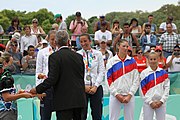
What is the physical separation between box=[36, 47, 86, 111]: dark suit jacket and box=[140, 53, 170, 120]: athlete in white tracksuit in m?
2.19

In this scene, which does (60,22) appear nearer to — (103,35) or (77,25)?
(77,25)

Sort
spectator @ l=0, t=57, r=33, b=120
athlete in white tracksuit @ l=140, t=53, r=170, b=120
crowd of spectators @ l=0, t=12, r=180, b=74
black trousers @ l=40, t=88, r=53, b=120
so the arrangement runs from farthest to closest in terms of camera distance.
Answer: crowd of spectators @ l=0, t=12, r=180, b=74 < athlete in white tracksuit @ l=140, t=53, r=170, b=120 < black trousers @ l=40, t=88, r=53, b=120 < spectator @ l=0, t=57, r=33, b=120

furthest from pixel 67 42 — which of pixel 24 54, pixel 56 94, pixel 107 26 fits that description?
pixel 107 26

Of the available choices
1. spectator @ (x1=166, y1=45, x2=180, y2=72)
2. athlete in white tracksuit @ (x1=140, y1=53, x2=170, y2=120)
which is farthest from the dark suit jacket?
spectator @ (x1=166, y1=45, x2=180, y2=72)

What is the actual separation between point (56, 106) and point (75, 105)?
26 cm

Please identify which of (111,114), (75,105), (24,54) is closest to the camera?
(75,105)

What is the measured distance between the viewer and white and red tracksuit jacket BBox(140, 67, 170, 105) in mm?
7477

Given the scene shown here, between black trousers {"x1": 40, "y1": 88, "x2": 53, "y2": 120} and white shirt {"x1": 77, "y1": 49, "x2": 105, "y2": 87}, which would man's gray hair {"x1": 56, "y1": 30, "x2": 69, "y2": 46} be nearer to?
black trousers {"x1": 40, "y1": 88, "x2": 53, "y2": 120}

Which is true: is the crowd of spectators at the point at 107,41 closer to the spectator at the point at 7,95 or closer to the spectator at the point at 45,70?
the spectator at the point at 45,70

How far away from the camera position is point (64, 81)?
557cm

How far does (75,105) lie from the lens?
5.58 metres

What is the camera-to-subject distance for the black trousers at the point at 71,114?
5.61m

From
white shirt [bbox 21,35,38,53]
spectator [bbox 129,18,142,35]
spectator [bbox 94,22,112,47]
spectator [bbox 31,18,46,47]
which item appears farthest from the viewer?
spectator [bbox 129,18,142,35]

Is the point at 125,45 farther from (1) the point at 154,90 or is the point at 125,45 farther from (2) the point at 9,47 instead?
(2) the point at 9,47
